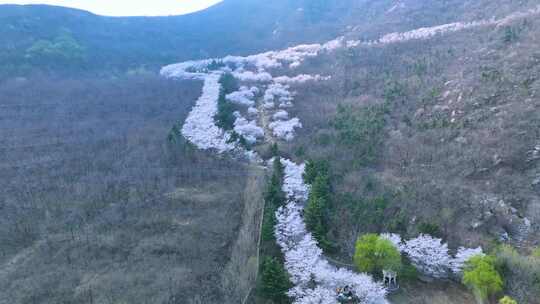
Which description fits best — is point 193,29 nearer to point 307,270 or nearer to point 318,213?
point 318,213

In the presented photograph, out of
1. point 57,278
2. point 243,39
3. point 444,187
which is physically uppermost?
point 243,39

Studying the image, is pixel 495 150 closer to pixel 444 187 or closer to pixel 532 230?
pixel 444 187

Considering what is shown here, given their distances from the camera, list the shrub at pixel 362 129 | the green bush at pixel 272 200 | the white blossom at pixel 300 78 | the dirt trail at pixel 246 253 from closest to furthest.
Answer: the dirt trail at pixel 246 253 < the green bush at pixel 272 200 < the shrub at pixel 362 129 < the white blossom at pixel 300 78

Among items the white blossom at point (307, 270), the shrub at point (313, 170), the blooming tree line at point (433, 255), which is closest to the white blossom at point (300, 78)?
the shrub at point (313, 170)

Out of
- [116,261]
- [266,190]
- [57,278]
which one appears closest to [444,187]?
[266,190]

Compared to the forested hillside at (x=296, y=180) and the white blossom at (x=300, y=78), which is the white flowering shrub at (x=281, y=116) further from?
the white blossom at (x=300, y=78)

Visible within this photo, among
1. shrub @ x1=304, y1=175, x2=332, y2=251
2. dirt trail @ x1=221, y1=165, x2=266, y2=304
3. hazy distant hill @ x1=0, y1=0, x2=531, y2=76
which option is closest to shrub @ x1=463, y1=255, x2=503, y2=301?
shrub @ x1=304, y1=175, x2=332, y2=251

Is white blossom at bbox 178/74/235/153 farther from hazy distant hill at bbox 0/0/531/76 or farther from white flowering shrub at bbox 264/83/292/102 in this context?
hazy distant hill at bbox 0/0/531/76
